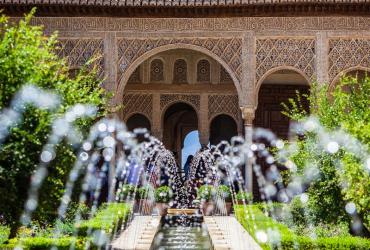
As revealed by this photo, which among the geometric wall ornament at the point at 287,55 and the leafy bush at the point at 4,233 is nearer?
the leafy bush at the point at 4,233

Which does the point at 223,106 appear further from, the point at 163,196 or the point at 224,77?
the point at 163,196

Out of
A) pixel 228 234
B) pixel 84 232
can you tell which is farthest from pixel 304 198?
pixel 84 232

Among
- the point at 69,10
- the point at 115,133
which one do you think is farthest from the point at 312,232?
the point at 69,10

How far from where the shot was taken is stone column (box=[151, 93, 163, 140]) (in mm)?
18359

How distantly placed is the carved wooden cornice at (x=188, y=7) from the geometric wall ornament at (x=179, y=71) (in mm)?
3278

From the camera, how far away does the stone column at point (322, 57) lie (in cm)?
1530

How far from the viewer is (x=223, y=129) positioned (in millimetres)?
19516

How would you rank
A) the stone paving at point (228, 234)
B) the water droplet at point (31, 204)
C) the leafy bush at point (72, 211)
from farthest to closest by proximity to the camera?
the leafy bush at point (72, 211)
the stone paving at point (228, 234)
the water droplet at point (31, 204)

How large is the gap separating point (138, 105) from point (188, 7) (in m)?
4.19

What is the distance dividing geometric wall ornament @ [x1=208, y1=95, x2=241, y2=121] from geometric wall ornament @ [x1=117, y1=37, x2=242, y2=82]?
10.1 feet

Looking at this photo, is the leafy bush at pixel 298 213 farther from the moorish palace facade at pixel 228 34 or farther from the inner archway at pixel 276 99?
the inner archway at pixel 276 99

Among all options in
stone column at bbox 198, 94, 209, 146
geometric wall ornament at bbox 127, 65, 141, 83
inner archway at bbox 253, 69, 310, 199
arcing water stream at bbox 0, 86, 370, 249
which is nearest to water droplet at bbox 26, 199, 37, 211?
arcing water stream at bbox 0, 86, 370, 249

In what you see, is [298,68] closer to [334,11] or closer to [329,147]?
[334,11]

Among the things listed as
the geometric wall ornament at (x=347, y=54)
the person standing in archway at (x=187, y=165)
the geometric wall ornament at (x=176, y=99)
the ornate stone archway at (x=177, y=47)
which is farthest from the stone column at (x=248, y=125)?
the person standing in archway at (x=187, y=165)
